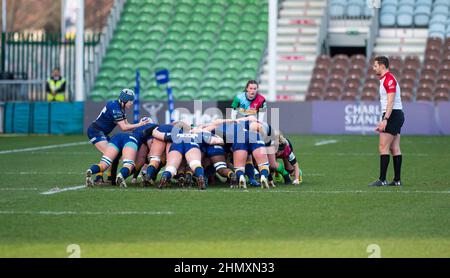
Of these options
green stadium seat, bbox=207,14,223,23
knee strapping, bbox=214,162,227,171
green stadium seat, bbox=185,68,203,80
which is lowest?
knee strapping, bbox=214,162,227,171

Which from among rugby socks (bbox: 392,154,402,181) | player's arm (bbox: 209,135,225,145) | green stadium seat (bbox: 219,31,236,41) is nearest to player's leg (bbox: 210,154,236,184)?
player's arm (bbox: 209,135,225,145)

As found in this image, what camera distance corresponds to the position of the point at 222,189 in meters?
16.8

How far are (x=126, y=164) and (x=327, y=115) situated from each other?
59.9ft

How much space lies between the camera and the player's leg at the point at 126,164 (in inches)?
669

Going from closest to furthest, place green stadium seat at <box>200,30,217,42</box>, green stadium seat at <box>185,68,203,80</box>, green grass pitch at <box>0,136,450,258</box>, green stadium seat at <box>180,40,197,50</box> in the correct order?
green grass pitch at <box>0,136,450,258</box> < green stadium seat at <box>185,68,203,80</box> < green stadium seat at <box>180,40,197,50</box> < green stadium seat at <box>200,30,217,42</box>

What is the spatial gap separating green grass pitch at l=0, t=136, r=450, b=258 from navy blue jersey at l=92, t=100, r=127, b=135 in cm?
98

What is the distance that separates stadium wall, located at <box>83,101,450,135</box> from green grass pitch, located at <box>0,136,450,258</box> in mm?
13542

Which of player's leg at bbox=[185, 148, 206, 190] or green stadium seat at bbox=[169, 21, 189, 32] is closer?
player's leg at bbox=[185, 148, 206, 190]

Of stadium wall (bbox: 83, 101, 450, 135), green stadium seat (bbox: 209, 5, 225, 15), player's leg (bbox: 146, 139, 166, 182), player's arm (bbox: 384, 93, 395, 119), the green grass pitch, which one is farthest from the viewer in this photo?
green stadium seat (bbox: 209, 5, 225, 15)

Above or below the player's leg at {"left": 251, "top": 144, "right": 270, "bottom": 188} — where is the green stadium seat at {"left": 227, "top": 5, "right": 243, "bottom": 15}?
above

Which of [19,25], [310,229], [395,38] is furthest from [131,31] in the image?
[310,229]

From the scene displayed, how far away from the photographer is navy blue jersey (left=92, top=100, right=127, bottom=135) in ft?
59.6

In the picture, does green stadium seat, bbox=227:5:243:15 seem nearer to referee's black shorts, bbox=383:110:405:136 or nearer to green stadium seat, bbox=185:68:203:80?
green stadium seat, bbox=185:68:203:80
